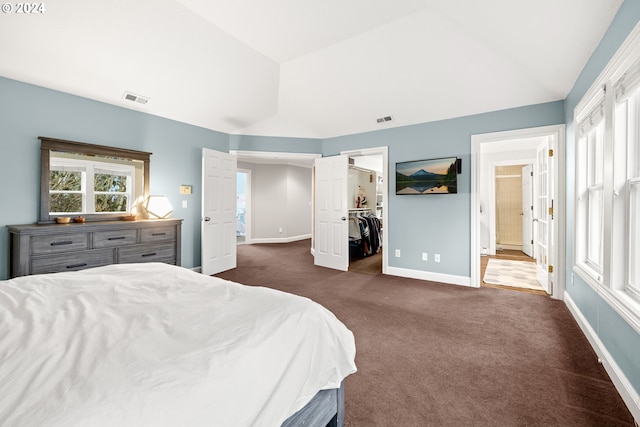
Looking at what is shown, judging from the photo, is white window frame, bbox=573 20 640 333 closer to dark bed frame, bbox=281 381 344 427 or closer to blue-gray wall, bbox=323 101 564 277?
blue-gray wall, bbox=323 101 564 277

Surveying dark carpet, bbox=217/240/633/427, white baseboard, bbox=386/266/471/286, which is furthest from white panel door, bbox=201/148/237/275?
white baseboard, bbox=386/266/471/286

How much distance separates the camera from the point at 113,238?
10.4 ft

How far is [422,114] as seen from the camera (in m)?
4.09

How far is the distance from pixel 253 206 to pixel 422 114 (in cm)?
530

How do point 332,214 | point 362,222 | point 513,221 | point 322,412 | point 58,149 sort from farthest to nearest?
1. point 513,221
2. point 362,222
3. point 332,214
4. point 58,149
5. point 322,412

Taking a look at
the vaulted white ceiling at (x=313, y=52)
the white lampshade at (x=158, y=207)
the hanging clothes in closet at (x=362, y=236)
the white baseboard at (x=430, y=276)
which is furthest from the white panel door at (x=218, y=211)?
the white baseboard at (x=430, y=276)

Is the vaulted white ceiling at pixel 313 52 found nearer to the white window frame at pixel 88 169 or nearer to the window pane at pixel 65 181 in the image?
the white window frame at pixel 88 169

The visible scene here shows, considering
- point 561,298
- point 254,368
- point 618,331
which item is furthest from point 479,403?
point 561,298

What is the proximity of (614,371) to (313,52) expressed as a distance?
3829 millimetres

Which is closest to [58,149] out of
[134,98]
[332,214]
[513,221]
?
[134,98]

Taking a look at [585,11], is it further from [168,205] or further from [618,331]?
[168,205]

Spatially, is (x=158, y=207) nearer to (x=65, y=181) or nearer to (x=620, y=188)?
(x=65, y=181)

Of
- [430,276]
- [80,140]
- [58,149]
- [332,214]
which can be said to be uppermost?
[80,140]

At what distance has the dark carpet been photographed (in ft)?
5.19
